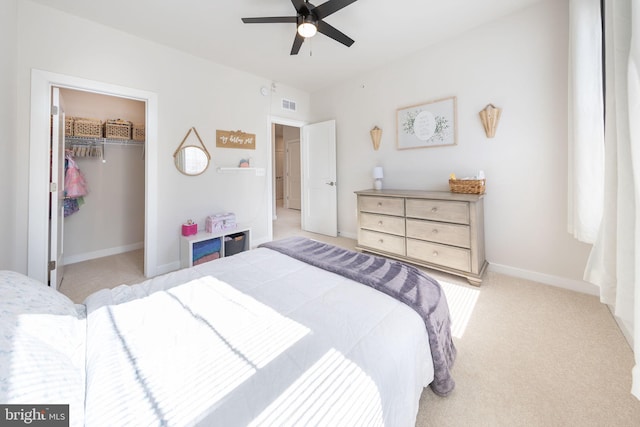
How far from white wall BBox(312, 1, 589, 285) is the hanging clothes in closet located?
4.37 meters

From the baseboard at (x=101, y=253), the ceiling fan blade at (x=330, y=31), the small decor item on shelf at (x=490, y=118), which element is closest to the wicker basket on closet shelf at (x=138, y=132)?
the baseboard at (x=101, y=253)

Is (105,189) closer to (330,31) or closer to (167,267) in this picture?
(167,267)

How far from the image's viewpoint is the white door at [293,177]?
24.5ft

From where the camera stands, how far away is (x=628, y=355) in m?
1.52

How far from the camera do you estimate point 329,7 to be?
1948mm

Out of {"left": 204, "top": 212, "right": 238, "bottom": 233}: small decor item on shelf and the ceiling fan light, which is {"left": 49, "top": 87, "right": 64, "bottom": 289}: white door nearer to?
{"left": 204, "top": 212, "right": 238, "bottom": 233}: small decor item on shelf

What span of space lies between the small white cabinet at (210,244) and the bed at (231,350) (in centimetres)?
171

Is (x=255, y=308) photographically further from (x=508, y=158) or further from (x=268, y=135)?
(x=268, y=135)

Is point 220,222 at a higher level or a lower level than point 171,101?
lower

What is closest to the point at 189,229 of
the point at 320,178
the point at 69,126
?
the point at 69,126

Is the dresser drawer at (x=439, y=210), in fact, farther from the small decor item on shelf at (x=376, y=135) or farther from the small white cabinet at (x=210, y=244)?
the small white cabinet at (x=210, y=244)

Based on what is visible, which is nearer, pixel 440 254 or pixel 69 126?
pixel 440 254

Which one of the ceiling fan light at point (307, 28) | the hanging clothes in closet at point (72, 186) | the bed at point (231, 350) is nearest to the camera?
the bed at point (231, 350)

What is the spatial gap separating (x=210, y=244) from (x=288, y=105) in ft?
8.86
